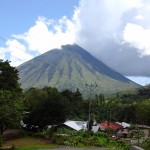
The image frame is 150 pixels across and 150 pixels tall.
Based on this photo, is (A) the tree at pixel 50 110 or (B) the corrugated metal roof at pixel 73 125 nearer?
(A) the tree at pixel 50 110

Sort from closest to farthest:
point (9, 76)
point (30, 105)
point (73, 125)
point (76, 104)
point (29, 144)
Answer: point (29, 144)
point (9, 76)
point (30, 105)
point (73, 125)
point (76, 104)

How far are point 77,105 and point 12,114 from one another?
181 feet

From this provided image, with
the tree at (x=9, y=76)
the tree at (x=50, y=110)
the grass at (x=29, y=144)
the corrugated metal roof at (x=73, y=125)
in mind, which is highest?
the tree at (x=9, y=76)

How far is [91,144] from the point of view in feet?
176

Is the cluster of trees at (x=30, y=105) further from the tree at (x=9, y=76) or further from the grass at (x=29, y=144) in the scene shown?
the grass at (x=29, y=144)

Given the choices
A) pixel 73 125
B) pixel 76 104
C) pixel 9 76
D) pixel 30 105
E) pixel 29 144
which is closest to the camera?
pixel 29 144

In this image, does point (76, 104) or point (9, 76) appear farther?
point (76, 104)

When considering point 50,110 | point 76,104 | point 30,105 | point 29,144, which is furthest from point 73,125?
point 76,104

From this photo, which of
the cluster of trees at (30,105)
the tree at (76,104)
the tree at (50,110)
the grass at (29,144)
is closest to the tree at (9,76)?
the cluster of trees at (30,105)

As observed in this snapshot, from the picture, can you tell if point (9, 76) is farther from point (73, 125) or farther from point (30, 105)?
point (73, 125)

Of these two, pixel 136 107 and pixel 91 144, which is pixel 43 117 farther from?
pixel 136 107

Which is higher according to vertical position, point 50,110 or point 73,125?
point 50,110

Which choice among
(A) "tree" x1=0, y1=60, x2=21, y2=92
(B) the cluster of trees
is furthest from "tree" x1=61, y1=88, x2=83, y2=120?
(A) "tree" x1=0, y1=60, x2=21, y2=92

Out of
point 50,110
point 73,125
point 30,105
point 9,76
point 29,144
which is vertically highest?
point 9,76
